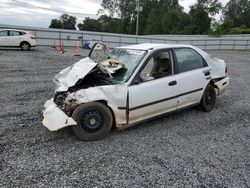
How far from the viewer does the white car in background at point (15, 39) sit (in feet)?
50.3

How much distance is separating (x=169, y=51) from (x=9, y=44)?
1411 centimetres

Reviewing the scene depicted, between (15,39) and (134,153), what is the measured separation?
49.0ft

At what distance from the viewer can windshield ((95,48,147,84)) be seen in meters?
4.12

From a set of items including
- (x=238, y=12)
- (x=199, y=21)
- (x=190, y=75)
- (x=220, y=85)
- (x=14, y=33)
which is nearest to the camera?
(x=190, y=75)

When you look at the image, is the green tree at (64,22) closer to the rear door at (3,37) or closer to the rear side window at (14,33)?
the rear side window at (14,33)

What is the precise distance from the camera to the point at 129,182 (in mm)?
2838

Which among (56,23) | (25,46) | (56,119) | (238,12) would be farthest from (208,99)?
(238,12)

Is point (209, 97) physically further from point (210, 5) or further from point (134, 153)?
point (210, 5)

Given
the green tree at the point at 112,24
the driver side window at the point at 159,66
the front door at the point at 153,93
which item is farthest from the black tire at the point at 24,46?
the green tree at the point at 112,24

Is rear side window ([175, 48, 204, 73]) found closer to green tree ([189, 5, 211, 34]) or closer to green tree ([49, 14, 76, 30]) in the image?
green tree ([189, 5, 211, 34])

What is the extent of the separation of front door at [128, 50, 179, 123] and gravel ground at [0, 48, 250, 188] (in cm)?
36

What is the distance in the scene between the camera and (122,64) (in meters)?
4.36

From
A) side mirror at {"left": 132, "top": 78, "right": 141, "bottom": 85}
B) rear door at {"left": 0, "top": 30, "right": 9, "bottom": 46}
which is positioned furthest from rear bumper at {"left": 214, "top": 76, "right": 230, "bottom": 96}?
rear door at {"left": 0, "top": 30, "right": 9, "bottom": 46}

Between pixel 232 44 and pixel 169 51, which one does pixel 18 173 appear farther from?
pixel 232 44
